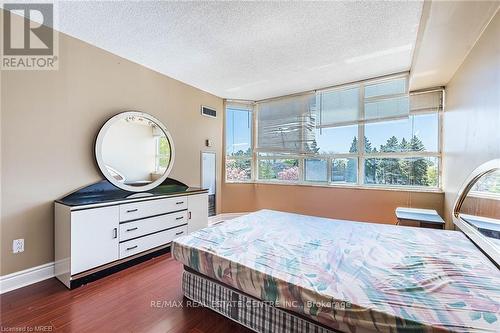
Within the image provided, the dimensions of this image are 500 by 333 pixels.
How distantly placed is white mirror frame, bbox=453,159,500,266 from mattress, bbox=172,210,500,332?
6 cm

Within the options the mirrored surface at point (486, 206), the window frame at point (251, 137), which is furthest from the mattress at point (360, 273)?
the window frame at point (251, 137)

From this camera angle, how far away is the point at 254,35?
235 cm

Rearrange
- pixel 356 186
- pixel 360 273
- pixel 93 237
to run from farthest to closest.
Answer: pixel 356 186
pixel 93 237
pixel 360 273

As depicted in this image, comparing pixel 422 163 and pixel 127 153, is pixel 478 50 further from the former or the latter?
pixel 127 153

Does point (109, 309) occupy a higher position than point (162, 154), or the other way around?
point (162, 154)

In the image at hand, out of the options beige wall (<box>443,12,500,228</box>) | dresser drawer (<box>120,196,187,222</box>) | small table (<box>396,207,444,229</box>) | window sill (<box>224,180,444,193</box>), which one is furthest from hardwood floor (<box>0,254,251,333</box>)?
window sill (<box>224,180,444,193</box>)

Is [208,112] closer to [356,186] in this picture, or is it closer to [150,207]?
[150,207]

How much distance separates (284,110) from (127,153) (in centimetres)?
294

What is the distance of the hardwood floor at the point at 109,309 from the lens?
1.60 metres

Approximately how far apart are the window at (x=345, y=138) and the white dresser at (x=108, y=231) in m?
1.98

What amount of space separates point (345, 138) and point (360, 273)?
2.88 m

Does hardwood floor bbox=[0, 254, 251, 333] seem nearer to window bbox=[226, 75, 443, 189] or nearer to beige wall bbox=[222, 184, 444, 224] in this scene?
beige wall bbox=[222, 184, 444, 224]

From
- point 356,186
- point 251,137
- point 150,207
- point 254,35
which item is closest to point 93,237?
point 150,207

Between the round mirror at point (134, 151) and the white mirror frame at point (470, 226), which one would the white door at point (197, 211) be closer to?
the round mirror at point (134, 151)
